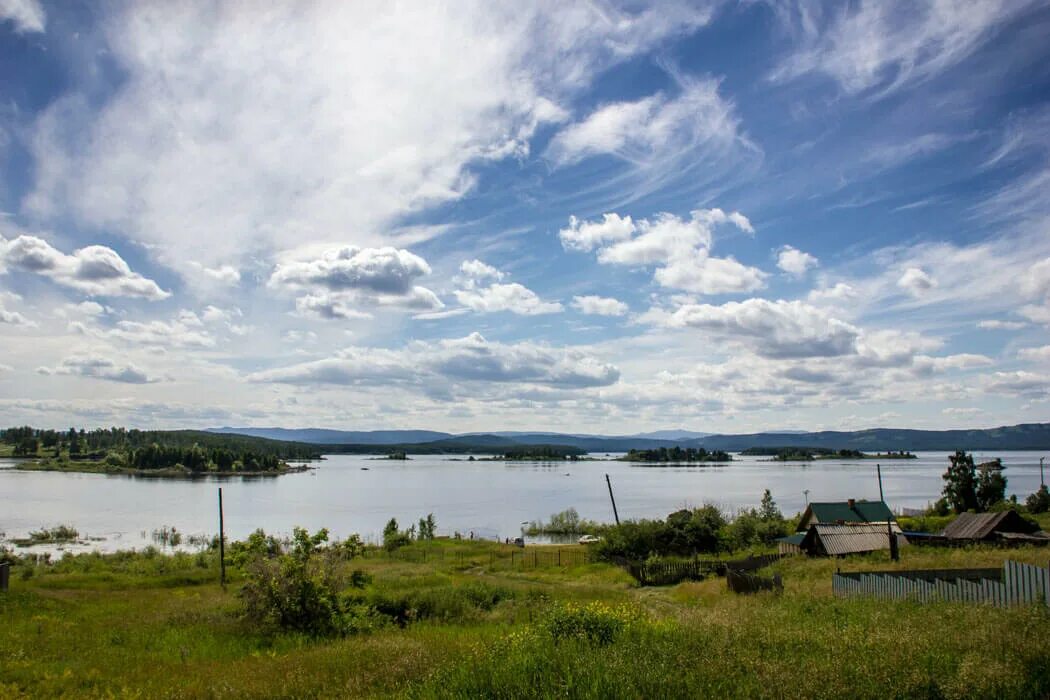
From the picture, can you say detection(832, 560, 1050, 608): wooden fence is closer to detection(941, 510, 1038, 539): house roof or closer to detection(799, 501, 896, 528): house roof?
detection(941, 510, 1038, 539): house roof

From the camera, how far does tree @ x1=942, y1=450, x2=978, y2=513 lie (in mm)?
68125

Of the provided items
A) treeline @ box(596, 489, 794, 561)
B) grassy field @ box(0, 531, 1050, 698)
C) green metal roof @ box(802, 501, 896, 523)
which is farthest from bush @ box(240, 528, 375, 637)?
green metal roof @ box(802, 501, 896, 523)

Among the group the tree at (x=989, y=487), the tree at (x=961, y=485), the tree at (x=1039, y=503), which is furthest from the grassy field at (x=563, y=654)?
the tree at (x=989, y=487)

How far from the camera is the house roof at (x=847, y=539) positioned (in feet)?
125

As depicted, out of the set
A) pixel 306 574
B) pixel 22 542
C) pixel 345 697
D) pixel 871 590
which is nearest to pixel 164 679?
pixel 345 697

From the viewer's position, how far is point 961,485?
69312 millimetres

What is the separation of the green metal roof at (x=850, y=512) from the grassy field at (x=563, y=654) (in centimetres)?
2918

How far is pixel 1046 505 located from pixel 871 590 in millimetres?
61613

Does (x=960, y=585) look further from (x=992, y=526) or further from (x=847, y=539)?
(x=992, y=526)

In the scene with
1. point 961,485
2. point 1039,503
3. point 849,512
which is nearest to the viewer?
point 849,512

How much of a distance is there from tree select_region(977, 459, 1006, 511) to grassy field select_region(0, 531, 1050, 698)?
201 ft

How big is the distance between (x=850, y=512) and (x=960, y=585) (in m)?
35.2

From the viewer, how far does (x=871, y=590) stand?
17562 mm

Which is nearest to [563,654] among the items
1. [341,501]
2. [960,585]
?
[960,585]
